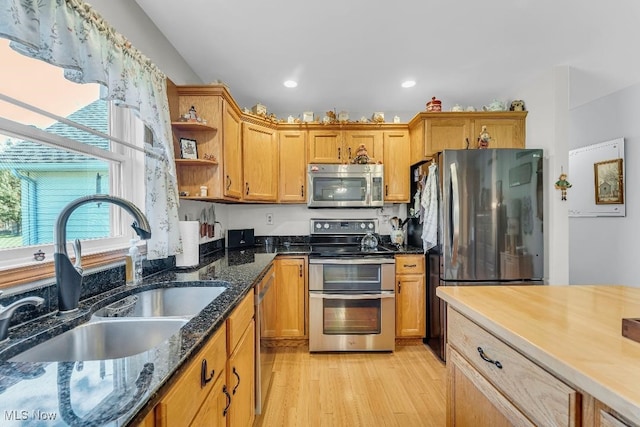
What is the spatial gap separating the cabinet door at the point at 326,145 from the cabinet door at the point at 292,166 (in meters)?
0.09

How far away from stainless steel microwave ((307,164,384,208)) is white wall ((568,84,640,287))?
253cm

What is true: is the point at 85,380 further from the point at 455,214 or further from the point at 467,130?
the point at 467,130

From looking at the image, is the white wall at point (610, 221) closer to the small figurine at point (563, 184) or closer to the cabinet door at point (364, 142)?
the small figurine at point (563, 184)

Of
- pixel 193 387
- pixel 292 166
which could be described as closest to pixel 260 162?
pixel 292 166

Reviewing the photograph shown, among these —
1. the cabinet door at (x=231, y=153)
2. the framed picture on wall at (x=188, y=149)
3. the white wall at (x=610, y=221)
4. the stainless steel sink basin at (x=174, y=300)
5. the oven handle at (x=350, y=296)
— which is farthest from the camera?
the white wall at (x=610, y=221)

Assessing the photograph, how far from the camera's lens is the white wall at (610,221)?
2.97 metres

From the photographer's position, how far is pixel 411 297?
2.75 m

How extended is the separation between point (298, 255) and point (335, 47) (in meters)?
1.72

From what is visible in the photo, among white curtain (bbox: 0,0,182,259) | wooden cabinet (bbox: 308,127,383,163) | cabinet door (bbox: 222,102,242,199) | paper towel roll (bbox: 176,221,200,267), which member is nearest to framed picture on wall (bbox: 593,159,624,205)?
wooden cabinet (bbox: 308,127,383,163)

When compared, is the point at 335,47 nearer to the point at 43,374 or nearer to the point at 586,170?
the point at 43,374

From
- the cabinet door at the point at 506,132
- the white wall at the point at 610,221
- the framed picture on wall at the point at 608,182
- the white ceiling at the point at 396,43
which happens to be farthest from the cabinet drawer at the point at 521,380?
the framed picture on wall at the point at 608,182

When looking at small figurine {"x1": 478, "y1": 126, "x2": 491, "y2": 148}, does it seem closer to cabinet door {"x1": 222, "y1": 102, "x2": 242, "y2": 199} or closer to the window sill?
cabinet door {"x1": 222, "y1": 102, "x2": 242, "y2": 199}

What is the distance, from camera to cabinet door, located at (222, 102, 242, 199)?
228cm

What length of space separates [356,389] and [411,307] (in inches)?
37.1
